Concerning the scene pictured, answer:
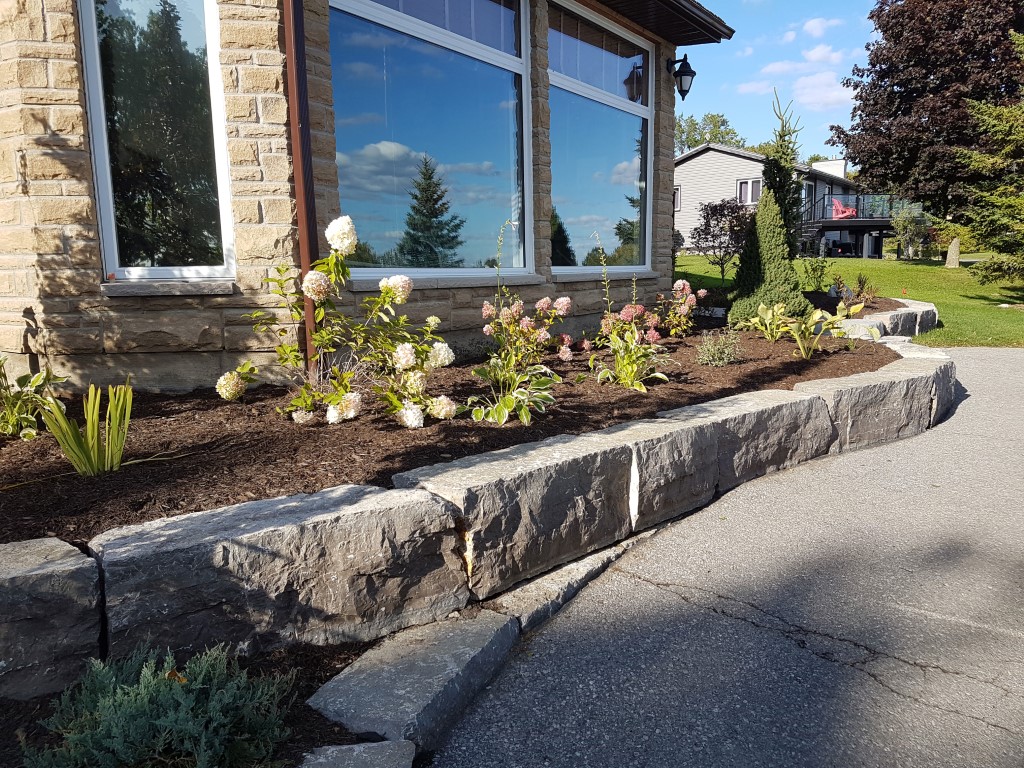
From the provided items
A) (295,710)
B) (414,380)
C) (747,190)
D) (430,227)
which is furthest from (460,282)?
(747,190)

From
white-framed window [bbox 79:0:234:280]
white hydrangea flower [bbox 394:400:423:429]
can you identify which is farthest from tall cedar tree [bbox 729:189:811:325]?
white-framed window [bbox 79:0:234:280]

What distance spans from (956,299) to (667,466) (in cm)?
1663

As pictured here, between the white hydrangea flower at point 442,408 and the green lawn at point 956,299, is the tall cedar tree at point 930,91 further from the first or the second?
the white hydrangea flower at point 442,408

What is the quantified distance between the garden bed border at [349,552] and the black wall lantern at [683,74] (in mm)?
6357

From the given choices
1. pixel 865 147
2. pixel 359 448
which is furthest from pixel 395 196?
pixel 865 147

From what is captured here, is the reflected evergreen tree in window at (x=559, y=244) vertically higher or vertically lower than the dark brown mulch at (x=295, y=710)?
higher

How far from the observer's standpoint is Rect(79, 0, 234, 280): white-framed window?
4082 mm

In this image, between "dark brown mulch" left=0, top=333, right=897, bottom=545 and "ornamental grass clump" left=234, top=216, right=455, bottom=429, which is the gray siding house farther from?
"ornamental grass clump" left=234, top=216, right=455, bottom=429

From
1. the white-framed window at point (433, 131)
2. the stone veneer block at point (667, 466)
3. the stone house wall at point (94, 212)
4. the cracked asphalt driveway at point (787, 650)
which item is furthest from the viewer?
the white-framed window at point (433, 131)

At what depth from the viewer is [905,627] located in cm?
245

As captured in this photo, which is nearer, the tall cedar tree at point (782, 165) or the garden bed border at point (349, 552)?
the garden bed border at point (349, 552)

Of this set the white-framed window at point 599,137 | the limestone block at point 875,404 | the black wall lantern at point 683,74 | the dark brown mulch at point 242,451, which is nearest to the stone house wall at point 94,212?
the dark brown mulch at point 242,451

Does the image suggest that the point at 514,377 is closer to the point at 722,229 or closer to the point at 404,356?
the point at 404,356

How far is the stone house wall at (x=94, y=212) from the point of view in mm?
3832
